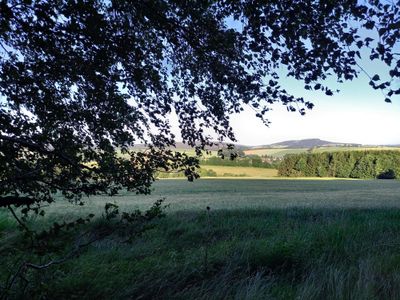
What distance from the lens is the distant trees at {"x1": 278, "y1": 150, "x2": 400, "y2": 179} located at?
49562 mm

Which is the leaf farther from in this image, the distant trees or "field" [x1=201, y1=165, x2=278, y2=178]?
the distant trees

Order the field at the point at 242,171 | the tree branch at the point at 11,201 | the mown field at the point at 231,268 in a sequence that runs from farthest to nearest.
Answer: the field at the point at 242,171 → the mown field at the point at 231,268 → the tree branch at the point at 11,201

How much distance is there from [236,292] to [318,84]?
205 centimetres

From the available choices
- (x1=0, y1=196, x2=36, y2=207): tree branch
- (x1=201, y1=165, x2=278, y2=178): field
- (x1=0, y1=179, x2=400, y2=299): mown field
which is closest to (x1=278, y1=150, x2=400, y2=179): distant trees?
(x1=201, y1=165, x2=278, y2=178): field

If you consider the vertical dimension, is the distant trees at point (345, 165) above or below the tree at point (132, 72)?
below

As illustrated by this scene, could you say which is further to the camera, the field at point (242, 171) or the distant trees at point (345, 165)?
the distant trees at point (345, 165)

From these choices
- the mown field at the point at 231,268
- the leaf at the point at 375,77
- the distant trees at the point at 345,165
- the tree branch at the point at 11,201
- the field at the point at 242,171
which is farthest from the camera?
the distant trees at the point at 345,165

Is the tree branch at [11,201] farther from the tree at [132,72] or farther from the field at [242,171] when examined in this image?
the field at [242,171]

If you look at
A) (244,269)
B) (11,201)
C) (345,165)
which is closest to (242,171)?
(345,165)

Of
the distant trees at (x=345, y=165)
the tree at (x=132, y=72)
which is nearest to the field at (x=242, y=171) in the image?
the distant trees at (x=345, y=165)

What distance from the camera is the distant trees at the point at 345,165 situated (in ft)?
163

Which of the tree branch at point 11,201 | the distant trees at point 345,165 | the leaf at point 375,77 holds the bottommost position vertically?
the distant trees at point 345,165

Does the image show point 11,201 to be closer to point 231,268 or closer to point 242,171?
point 231,268

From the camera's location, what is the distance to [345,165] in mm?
51406
